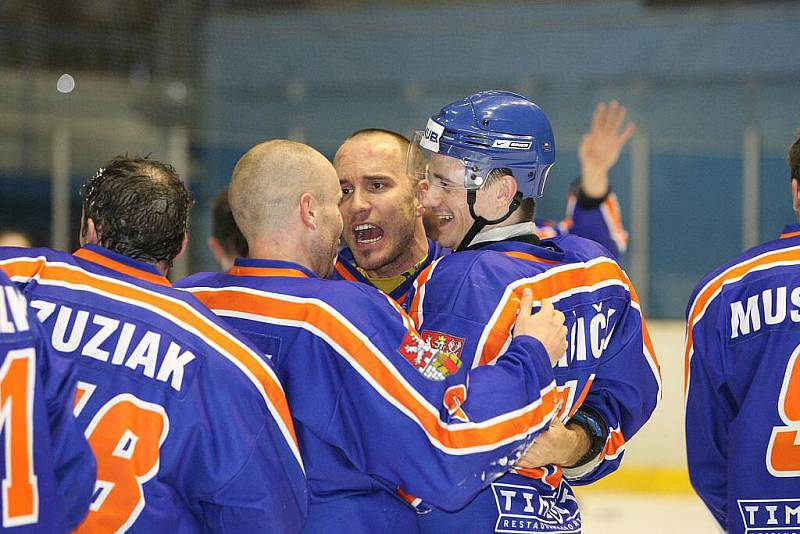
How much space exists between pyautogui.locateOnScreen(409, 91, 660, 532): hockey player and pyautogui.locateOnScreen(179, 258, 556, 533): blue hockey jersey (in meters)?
0.12

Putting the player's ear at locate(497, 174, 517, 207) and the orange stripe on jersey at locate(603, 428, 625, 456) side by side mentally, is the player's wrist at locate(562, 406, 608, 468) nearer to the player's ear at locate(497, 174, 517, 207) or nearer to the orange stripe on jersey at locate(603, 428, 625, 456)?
the orange stripe on jersey at locate(603, 428, 625, 456)

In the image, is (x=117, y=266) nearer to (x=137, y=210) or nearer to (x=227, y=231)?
(x=137, y=210)

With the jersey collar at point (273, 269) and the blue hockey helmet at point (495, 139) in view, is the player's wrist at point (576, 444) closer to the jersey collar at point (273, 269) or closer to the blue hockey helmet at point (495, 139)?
the blue hockey helmet at point (495, 139)

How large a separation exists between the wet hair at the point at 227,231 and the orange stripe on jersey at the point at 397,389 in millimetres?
2157

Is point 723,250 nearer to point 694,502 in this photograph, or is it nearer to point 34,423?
point 694,502

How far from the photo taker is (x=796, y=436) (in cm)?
267

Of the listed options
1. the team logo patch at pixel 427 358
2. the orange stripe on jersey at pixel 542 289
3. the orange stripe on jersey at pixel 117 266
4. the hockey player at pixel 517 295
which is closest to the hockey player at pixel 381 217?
the hockey player at pixel 517 295

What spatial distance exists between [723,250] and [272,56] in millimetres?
4499

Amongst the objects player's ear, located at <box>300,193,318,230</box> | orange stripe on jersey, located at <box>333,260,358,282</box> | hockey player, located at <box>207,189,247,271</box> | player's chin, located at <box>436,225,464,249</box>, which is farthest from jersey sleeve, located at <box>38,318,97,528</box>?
hockey player, located at <box>207,189,247,271</box>

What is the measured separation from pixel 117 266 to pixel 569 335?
95 centimetres

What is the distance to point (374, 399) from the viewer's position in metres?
2.15

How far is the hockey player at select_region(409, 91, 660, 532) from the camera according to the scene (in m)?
2.33

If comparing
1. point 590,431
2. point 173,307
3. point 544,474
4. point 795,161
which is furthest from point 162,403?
point 795,161

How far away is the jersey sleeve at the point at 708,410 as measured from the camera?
279cm
